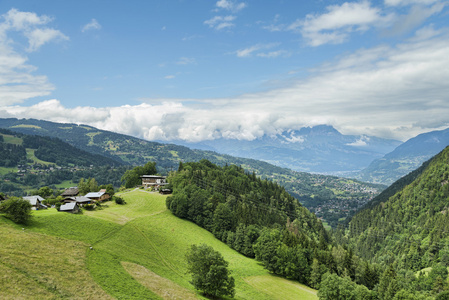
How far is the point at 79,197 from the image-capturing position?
298 ft

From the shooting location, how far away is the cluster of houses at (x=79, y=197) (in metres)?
77.4

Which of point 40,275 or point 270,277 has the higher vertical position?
point 40,275

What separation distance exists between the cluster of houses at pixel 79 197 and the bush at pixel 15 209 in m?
20.2

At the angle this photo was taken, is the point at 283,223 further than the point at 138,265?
Yes

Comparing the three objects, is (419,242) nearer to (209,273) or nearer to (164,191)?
(164,191)

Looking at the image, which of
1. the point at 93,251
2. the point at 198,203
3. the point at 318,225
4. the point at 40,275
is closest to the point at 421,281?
the point at 318,225

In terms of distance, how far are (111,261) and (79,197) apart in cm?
5246

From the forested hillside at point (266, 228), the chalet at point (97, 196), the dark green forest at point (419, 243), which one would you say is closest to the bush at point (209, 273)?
the forested hillside at point (266, 228)

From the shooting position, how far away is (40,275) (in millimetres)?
34969

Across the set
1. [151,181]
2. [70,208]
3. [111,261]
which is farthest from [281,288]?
[151,181]

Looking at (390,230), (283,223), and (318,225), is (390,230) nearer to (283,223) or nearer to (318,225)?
(318,225)

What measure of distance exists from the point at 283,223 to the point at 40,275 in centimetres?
11243

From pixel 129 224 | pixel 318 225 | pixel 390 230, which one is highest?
pixel 129 224

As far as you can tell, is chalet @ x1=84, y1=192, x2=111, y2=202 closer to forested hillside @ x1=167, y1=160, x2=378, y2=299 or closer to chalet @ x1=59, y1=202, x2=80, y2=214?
chalet @ x1=59, y1=202, x2=80, y2=214
